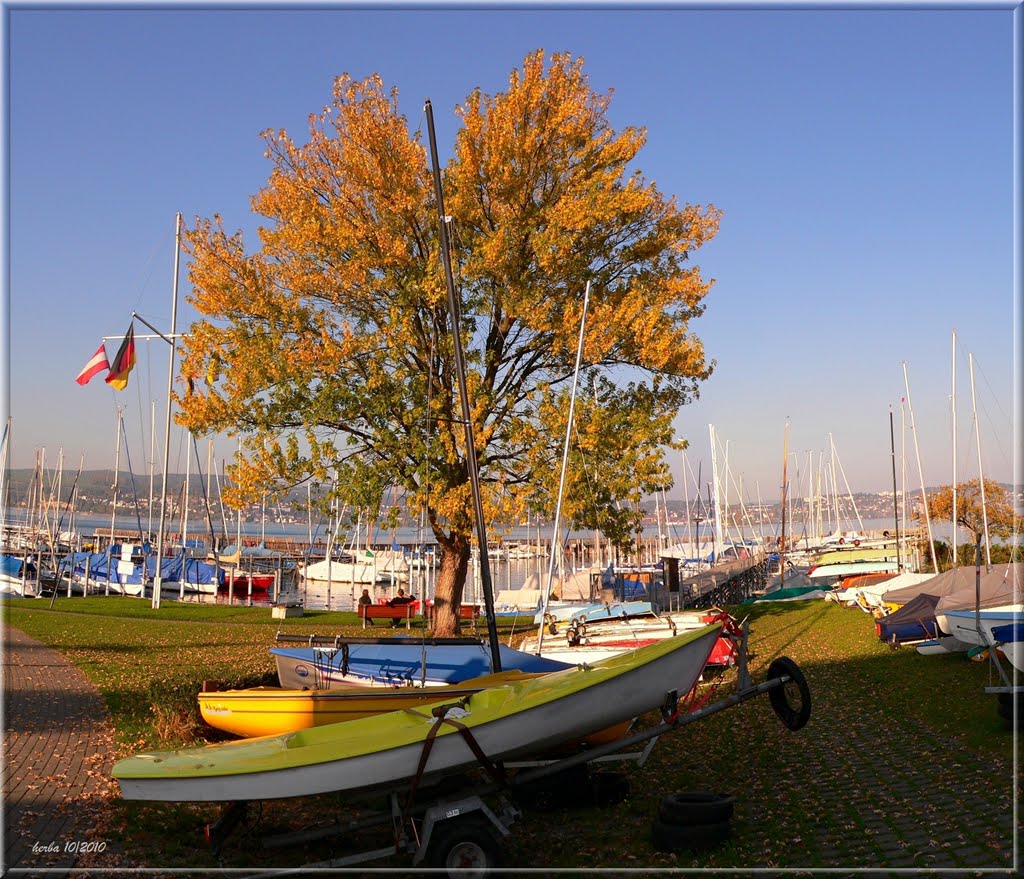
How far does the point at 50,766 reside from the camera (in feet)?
34.9

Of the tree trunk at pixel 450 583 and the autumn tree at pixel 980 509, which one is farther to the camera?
the autumn tree at pixel 980 509

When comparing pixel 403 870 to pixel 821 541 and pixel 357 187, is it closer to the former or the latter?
pixel 357 187

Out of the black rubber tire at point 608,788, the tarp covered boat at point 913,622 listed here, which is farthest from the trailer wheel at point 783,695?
the tarp covered boat at point 913,622

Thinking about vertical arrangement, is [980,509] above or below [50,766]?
above

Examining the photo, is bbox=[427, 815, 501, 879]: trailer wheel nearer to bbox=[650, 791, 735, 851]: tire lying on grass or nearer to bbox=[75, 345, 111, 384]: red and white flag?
bbox=[650, 791, 735, 851]: tire lying on grass

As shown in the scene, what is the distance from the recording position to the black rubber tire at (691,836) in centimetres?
870

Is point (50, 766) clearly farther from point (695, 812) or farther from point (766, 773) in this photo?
point (766, 773)

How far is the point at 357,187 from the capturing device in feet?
77.5

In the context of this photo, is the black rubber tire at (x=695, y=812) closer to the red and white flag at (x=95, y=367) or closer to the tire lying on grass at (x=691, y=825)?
the tire lying on grass at (x=691, y=825)

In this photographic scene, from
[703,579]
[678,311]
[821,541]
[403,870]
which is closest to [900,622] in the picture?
[678,311]

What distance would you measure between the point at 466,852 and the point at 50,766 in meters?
5.47

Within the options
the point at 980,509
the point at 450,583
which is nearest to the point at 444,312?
the point at 450,583

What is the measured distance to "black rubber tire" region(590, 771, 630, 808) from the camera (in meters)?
10.7

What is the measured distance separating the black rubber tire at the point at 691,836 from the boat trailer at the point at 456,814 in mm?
774
